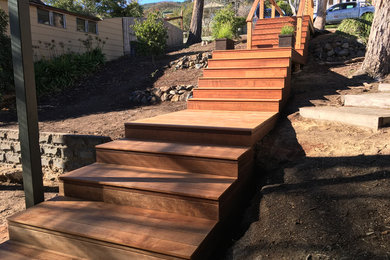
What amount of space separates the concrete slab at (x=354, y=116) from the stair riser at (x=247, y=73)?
115 centimetres

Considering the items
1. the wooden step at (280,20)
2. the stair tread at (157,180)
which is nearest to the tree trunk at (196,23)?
the wooden step at (280,20)

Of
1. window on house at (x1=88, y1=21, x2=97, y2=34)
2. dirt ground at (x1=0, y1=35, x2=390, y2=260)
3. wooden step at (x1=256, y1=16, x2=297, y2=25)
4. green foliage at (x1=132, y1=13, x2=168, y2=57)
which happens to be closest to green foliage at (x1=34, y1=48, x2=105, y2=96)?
window on house at (x1=88, y1=21, x2=97, y2=34)

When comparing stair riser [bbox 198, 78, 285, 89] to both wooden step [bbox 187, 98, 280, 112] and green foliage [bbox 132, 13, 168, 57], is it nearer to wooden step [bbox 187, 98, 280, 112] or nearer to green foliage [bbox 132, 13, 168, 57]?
wooden step [bbox 187, 98, 280, 112]

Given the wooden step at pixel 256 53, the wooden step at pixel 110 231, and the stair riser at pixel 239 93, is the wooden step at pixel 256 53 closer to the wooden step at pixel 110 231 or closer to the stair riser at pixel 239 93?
the stair riser at pixel 239 93

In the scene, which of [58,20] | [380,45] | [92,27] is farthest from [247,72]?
[92,27]

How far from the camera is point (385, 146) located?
246 cm

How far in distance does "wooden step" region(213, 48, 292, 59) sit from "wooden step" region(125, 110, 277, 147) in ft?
6.13

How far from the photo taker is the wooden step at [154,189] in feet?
6.76

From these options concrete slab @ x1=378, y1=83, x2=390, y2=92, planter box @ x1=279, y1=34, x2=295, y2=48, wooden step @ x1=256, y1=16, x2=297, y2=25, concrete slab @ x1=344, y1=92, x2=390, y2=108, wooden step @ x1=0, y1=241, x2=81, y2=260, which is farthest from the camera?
wooden step @ x1=256, y1=16, x2=297, y2=25

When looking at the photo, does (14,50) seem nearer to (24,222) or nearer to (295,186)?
(24,222)

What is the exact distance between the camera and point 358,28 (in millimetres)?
8305

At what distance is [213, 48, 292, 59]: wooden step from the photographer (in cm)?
491

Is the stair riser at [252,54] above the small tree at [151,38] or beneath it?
beneath

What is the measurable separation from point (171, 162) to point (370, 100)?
2.69 meters
